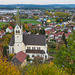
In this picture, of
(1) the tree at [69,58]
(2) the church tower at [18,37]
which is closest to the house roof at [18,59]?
(2) the church tower at [18,37]

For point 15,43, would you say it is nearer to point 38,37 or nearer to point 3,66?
point 38,37

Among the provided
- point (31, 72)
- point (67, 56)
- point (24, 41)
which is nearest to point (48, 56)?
point (24, 41)

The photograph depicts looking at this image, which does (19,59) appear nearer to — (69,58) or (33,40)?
(33,40)

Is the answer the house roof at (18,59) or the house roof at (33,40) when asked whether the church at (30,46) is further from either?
the house roof at (18,59)

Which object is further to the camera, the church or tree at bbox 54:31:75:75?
the church

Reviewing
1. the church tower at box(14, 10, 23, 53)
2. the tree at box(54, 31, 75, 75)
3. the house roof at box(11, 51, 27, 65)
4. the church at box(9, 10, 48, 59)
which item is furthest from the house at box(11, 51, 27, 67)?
the tree at box(54, 31, 75, 75)

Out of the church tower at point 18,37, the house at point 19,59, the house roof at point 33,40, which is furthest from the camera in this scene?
the house roof at point 33,40

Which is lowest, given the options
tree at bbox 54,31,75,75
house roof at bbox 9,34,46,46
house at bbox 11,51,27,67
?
house at bbox 11,51,27,67

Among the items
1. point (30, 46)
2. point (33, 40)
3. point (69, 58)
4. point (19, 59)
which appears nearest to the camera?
point (69, 58)

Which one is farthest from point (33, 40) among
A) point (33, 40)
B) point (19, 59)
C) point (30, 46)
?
point (19, 59)

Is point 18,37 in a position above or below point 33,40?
above

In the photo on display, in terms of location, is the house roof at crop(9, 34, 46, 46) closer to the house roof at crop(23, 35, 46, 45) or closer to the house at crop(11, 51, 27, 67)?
the house roof at crop(23, 35, 46, 45)
